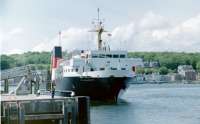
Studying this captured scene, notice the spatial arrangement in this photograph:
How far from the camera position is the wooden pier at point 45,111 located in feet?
88.4

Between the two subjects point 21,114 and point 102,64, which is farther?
point 102,64

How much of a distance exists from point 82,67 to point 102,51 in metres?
3.46

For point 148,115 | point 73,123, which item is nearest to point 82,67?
point 148,115

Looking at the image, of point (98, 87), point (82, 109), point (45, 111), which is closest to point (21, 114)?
point (45, 111)

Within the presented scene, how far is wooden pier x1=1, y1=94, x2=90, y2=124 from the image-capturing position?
26938mm

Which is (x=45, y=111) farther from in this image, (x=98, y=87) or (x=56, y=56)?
(x=56, y=56)

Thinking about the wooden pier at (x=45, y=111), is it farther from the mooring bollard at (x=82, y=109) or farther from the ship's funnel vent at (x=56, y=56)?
the ship's funnel vent at (x=56, y=56)

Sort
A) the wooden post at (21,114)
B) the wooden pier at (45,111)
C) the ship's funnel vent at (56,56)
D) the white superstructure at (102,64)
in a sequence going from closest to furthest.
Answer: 1. the wooden post at (21,114)
2. the wooden pier at (45,111)
3. the white superstructure at (102,64)
4. the ship's funnel vent at (56,56)

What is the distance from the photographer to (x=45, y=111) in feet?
92.9

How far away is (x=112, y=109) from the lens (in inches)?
2356

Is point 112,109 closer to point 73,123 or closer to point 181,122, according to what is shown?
point 181,122

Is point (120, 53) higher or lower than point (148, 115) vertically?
higher

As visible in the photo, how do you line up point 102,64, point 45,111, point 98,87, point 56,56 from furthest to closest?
point 56,56 → point 102,64 → point 98,87 → point 45,111

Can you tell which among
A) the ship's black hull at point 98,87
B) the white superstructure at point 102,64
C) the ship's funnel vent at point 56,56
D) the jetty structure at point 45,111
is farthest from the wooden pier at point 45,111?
the ship's funnel vent at point 56,56
